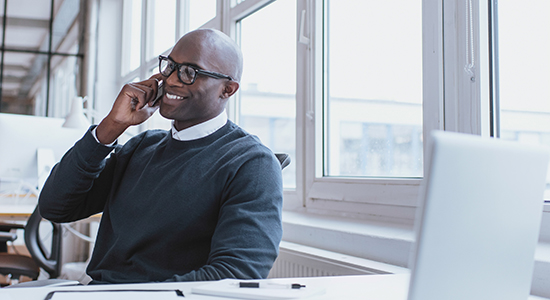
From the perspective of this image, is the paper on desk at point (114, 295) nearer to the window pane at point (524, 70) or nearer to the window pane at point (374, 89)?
the window pane at point (524, 70)

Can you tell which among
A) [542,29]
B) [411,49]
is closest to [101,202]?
[411,49]

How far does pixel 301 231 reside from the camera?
1.82 metres

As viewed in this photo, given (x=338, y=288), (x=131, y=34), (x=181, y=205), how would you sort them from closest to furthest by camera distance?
1. (x=338, y=288)
2. (x=181, y=205)
3. (x=131, y=34)

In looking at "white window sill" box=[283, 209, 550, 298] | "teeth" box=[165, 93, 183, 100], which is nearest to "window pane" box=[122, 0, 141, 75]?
"white window sill" box=[283, 209, 550, 298]

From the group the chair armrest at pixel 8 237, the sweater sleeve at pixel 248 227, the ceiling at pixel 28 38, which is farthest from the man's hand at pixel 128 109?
the ceiling at pixel 28 38

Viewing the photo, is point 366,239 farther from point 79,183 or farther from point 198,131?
point 79,183

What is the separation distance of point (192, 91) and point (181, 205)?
34cm

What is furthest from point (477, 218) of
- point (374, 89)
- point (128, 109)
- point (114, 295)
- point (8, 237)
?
point (8, 237)

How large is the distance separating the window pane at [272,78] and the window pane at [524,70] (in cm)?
112

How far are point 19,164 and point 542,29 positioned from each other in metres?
2.55

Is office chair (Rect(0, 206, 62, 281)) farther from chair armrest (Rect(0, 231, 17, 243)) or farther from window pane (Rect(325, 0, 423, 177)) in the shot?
window pane (Rect(325, 0, 423, 177))

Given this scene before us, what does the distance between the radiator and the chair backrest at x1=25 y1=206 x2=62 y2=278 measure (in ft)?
3.37

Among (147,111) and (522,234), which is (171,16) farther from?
(522,234)

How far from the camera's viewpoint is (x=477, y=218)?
1.66ft
